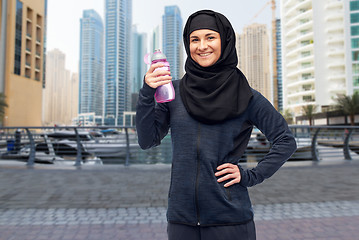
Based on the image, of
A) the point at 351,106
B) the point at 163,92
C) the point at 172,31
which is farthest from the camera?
the point at 172,31

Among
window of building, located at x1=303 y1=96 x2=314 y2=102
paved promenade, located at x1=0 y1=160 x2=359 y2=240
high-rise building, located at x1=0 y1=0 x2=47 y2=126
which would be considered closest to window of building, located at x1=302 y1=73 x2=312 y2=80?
window of building, located at x1=303 y1=96 x2=314 y2=102

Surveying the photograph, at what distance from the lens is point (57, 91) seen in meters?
183

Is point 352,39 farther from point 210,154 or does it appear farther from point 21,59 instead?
point 210,154

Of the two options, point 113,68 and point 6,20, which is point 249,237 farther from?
point 113,68

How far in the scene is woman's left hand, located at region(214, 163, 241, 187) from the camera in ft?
4.45

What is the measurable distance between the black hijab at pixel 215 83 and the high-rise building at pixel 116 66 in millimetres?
132987

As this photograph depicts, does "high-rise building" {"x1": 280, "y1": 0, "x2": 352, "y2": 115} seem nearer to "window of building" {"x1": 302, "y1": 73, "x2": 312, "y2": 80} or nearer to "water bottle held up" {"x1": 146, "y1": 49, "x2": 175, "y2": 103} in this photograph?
"window of building" {"x1": 302, "y1": 73, "x2": 312, "y2": 80}

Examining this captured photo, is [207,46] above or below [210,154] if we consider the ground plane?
above

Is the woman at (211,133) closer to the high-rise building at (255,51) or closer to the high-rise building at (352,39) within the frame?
the high-rise building at (352,39)

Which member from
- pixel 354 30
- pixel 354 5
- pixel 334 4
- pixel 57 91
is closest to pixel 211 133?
pixel 354 30

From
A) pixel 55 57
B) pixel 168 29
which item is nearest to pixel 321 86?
pixel 168 29

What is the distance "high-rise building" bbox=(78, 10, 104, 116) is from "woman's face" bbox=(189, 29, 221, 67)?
503ft

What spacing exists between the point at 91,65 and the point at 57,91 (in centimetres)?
4540

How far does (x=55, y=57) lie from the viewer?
17725 centimetres
